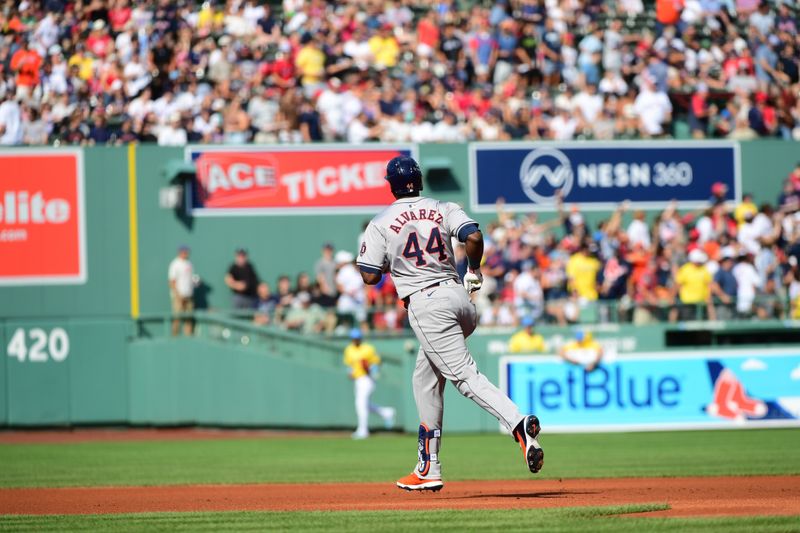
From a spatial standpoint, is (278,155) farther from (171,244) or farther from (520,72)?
(520,72)

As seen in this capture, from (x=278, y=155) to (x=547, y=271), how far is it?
5222mm

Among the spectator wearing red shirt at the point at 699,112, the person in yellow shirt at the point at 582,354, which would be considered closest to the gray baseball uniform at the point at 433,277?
the person in yellow shirt at the point at 582,354

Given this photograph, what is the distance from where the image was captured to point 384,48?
2230 centimetres

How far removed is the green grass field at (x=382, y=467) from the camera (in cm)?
691

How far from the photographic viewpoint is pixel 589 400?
18062 mm

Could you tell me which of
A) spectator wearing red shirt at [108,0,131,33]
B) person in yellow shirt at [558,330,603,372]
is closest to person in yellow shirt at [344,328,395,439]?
person in yellow shirt at [558,330,603,372]

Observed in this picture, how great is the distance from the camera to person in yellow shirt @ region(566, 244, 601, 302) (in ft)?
65.1

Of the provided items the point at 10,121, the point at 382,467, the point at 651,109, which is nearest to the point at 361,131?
the point at 651,109

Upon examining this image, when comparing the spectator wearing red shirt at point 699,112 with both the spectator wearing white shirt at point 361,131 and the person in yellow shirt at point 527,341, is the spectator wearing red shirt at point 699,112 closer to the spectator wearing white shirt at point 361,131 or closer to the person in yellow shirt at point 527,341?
the spectator wearing white shirt at point 361,131

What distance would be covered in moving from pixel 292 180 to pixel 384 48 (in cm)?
297

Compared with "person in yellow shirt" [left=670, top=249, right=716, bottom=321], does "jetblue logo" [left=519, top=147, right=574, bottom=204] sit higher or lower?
higher

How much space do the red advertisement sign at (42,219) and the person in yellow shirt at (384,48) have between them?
18.2 feet

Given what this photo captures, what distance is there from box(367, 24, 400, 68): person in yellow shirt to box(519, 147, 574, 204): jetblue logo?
3039mm

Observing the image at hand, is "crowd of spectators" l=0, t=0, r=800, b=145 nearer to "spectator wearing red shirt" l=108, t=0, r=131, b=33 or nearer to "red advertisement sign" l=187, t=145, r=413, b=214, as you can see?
"spectator wearing red shirt" l=108, t=0, r=131, b=33
